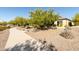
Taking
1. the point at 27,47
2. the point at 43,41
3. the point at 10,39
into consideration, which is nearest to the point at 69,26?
the point at 43,41

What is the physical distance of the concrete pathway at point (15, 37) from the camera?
357cm

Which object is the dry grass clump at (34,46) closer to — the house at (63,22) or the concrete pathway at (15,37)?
the concrete pathway at (15,37)

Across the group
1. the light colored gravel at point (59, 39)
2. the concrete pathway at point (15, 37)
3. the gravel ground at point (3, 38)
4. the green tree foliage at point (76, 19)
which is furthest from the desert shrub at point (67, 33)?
the gravel ground at point (3, 38)

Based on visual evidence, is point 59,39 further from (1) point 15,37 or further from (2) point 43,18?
(1) point 15,37

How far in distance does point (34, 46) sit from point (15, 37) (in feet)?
1.20

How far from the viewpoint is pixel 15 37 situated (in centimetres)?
359

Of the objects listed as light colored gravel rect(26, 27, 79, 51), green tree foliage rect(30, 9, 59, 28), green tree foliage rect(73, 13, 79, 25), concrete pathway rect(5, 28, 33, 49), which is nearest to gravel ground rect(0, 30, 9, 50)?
concrete pathway rect(5, 28, 33, 49)

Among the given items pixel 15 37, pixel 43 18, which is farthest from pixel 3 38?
pixel 43 18

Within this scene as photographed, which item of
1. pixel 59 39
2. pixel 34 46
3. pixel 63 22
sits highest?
pixel 63 22

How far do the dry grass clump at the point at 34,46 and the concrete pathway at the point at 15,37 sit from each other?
0.06 metres

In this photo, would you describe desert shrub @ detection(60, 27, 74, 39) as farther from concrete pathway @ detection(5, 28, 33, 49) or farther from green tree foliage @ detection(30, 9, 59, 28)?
concrete pathway @ detection(5, 28, 33, 49)

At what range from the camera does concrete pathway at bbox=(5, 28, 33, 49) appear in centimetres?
357

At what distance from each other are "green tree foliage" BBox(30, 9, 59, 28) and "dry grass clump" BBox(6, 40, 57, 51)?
0.31 meters

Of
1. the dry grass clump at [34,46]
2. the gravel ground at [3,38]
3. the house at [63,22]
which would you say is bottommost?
the dry grass clump at [34,46]
